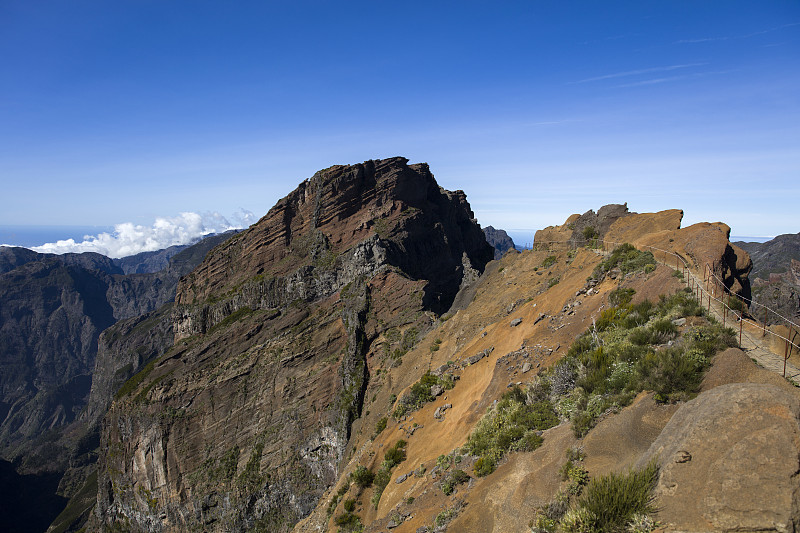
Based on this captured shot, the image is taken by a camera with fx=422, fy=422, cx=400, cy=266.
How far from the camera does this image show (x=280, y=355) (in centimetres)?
5869

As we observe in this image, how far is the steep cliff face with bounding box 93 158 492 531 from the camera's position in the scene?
2002 inches

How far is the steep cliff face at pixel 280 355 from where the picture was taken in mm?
50850

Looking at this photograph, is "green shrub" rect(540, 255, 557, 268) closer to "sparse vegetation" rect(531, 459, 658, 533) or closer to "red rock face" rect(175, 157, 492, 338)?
"sparse vegetation" rect(531, 459, 658, 533)

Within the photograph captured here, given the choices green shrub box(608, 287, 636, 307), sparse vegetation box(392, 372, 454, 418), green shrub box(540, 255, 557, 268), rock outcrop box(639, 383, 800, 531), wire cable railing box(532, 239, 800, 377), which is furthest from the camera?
green shrub box(540, 255, 557, 268)

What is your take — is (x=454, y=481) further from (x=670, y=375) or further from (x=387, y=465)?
(x=387, y=465)

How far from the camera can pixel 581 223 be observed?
125ft

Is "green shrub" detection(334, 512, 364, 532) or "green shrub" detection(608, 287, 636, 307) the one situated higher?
"green shrub" detection(608, 287, 636, 307)

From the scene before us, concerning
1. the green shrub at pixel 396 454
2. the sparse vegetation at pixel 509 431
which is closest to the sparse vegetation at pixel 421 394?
the green shrub at pixel 396 454

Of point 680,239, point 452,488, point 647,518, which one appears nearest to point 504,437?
point 452,488

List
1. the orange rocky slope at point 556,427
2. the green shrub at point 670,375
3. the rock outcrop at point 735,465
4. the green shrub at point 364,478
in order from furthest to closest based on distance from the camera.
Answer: the green shrub at point 364,478, the green shrub at point 670,375, the orange rocky slope at point 556,427, the rock outcrop at point 735,465

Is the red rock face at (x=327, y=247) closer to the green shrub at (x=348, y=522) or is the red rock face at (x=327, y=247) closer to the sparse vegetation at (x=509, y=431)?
the green shrub at (x=348, y=522)

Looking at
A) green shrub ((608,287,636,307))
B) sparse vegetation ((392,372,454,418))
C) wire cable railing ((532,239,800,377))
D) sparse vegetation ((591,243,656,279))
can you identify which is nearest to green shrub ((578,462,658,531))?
wire cable railing ((532,239,800,377))

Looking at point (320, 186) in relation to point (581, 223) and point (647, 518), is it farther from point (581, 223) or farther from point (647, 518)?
point (647, 518)

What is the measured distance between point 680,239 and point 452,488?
56.4 ft
